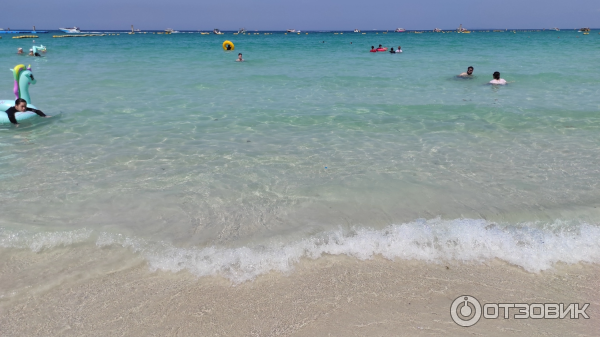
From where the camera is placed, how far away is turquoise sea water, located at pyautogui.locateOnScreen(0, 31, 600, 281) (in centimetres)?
410

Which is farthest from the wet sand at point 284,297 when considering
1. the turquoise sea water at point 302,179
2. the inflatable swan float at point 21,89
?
the inflatable swan float at point 21,89

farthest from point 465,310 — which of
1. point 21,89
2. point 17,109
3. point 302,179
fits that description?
point 21,89

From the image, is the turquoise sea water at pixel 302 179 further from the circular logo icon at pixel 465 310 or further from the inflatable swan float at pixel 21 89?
the circular logo icon at pixel 465 310

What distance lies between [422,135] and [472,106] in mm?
3678

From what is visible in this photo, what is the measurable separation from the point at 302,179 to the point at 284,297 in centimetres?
269

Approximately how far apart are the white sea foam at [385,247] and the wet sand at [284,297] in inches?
4.8

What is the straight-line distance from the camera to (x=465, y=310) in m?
3.18

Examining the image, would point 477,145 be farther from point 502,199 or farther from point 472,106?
point 472,106

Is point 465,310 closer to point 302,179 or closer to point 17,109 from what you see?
point 302,179

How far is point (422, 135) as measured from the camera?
8.01m

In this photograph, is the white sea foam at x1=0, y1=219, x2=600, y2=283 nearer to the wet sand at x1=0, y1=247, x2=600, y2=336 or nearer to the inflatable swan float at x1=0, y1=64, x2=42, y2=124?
the wet sand at x1=0, y1=247, x2=600, y2=336

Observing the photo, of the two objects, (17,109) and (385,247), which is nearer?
(385,247)

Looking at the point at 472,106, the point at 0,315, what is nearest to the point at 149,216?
the point at 0,315

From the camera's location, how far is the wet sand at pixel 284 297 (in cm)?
300
